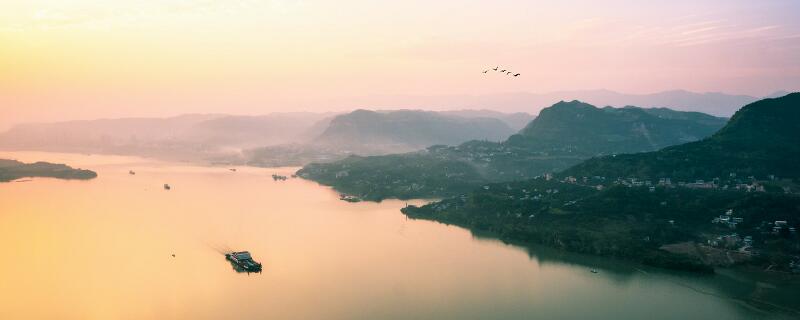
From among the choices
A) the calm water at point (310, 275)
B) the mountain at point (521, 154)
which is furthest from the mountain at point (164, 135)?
the calm water at point (310, 275)

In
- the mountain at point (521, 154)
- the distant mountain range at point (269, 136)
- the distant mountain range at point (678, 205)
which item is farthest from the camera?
the distant mountain range at point (269, 136)

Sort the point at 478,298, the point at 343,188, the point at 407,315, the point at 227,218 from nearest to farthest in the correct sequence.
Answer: the point at 407,315 → the point at 478,298 → the point at 227,218 → the point at 343,188

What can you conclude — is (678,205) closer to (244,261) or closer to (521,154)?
(244,261)

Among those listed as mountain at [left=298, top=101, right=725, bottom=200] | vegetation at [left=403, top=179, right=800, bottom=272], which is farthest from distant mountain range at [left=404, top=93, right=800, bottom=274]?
mountain at [left=298, top=101, right=725, bottom=200]

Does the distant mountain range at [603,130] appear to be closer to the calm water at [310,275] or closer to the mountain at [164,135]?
the calm water at [310,275]

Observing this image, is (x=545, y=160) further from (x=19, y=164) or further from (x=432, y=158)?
(x=19, y=164)

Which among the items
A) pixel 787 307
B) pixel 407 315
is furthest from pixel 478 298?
pixel 787 307
